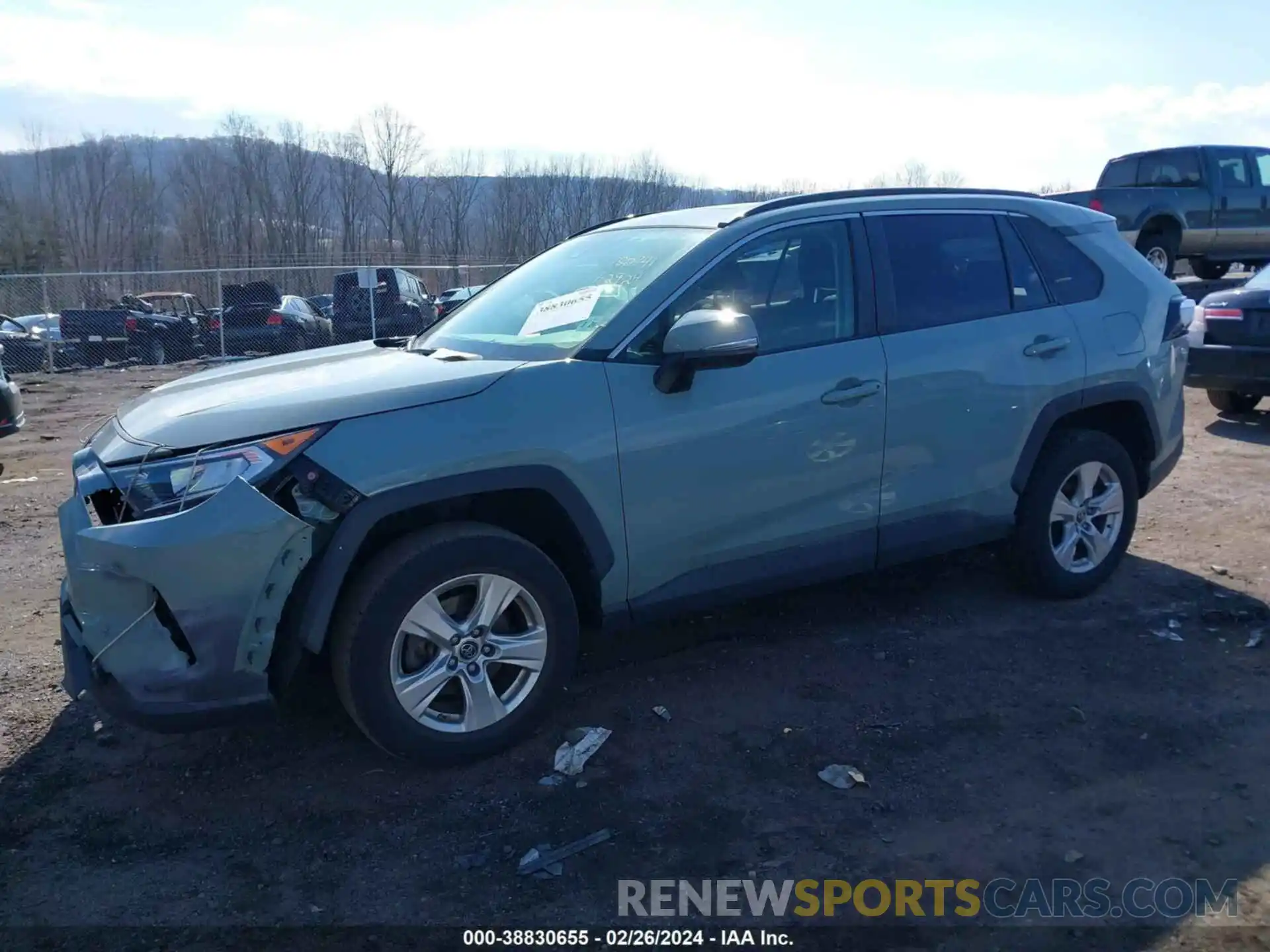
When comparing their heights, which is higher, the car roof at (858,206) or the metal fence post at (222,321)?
the car roof at (858,206)

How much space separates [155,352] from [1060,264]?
19.2m

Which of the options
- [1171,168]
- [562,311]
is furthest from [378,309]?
[562,311]

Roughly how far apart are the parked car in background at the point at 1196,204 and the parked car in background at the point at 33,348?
1818 cm

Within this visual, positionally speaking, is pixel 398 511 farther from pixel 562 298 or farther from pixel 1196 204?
pixel 1196 204

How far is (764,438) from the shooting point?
13.0ft

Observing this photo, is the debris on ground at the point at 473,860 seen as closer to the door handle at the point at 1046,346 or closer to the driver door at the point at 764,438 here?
the driver door at the point at 764,438

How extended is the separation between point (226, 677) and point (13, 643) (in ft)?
7.30

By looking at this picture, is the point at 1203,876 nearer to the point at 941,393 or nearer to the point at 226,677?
the point at 941,393

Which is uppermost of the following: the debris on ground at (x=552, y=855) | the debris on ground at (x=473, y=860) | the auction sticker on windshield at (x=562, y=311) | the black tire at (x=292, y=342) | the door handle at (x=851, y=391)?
the auction sticker on windshield at (x=562, y=311)

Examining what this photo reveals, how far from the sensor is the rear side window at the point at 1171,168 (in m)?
15.9

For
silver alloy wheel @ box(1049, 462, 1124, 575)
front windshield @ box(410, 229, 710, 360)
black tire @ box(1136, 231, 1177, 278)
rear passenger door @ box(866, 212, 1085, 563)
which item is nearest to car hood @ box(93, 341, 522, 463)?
front windshield @ box(410, 229, 710, 360)

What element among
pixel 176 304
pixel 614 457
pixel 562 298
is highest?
pixel 562 298

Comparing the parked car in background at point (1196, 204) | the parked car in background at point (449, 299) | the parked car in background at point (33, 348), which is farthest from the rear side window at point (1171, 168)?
the parked car in background at point (33, 348)

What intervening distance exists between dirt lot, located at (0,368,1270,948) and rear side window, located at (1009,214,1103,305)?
1511mm
